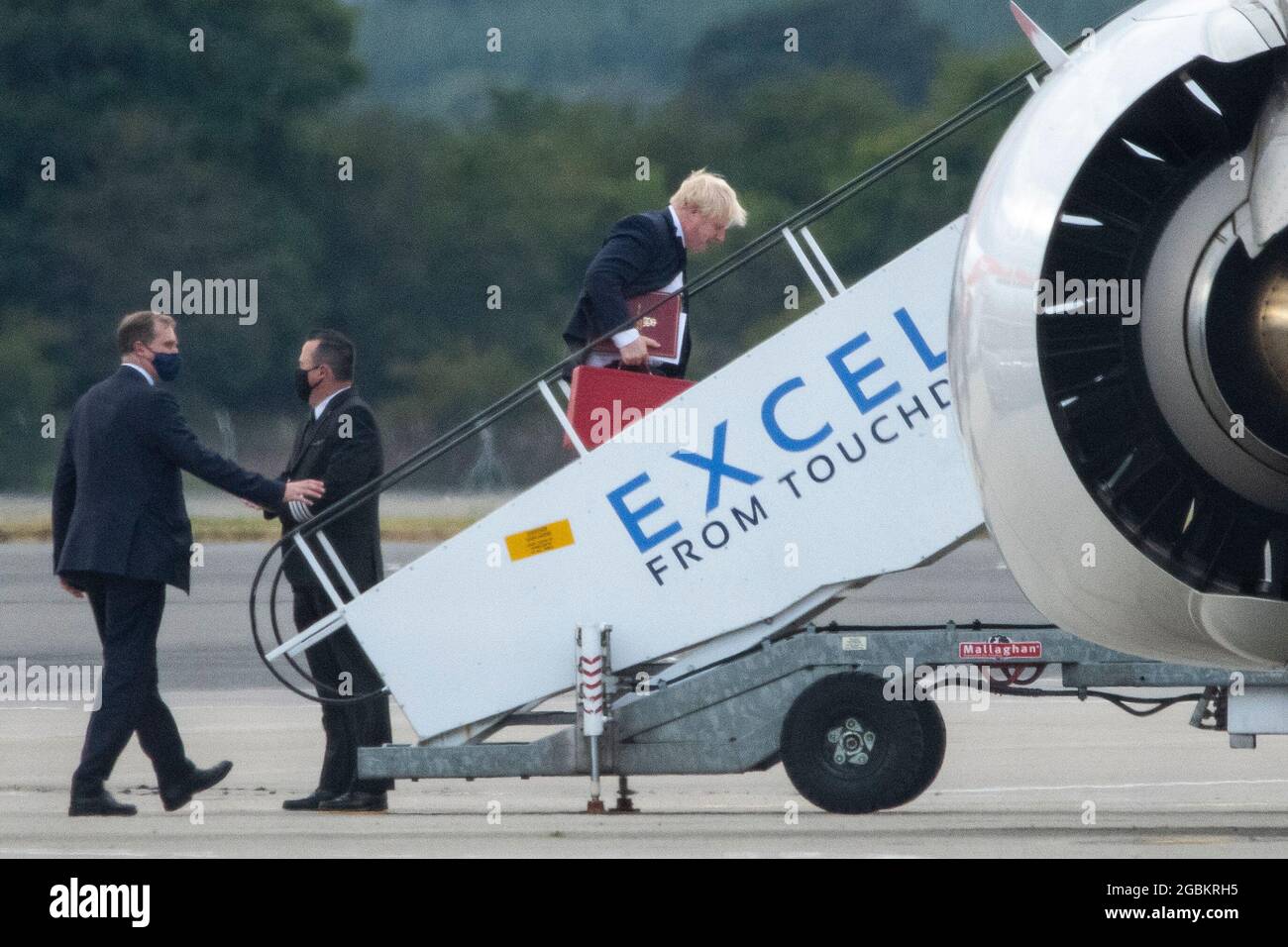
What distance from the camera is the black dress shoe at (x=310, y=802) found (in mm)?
8703

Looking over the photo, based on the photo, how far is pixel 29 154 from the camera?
27.2 m

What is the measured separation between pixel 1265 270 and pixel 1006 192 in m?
0.59

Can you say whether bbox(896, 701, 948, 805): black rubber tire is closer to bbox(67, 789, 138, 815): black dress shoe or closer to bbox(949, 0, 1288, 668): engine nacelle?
bbox(67, 789, 138, 815): black dress shoe

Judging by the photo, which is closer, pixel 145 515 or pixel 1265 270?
pixel 1265 270

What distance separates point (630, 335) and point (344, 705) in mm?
1928

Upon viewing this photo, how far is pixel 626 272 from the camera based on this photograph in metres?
8.59

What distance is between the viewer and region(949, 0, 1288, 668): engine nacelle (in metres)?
4.67

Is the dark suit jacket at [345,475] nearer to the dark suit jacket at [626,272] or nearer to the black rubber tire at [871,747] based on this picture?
the dark suit jacket at [626,272]

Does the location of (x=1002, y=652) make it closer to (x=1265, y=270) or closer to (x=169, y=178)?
(x=1265, y=270)

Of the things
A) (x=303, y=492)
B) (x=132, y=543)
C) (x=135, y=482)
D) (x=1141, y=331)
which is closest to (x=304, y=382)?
(x=303, y=492)

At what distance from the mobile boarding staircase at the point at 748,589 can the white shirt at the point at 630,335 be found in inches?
13.9

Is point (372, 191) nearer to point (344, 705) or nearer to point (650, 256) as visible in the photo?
point (650, 256)

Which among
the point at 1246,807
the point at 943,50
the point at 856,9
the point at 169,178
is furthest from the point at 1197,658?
the point at 856,9

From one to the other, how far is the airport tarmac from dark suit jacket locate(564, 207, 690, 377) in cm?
194
